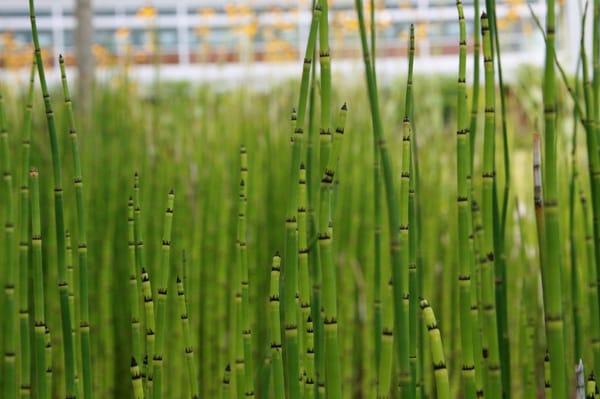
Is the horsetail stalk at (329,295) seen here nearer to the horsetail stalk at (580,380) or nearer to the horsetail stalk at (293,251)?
the horsetail stalk at (293,251)

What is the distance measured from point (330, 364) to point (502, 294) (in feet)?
1.03

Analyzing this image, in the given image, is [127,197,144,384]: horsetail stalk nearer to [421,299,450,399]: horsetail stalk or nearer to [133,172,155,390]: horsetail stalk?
[133,172,155,390]: horsetail stalk

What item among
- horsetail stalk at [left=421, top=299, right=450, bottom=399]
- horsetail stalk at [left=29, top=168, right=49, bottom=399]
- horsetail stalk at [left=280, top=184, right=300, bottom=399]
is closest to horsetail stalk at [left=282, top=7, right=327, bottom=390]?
horsetail stalk at [left=280, top=184, right=300, bottom=399]

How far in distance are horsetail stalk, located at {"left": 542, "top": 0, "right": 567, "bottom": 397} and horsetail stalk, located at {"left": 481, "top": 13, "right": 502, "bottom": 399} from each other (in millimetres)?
145

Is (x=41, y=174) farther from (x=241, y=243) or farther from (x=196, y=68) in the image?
(x=196, y=68)

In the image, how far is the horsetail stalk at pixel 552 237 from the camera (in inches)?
22.7

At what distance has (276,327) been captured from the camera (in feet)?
2.30

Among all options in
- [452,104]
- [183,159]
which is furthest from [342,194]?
[452,104]

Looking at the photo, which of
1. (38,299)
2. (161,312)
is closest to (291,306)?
(161,312)

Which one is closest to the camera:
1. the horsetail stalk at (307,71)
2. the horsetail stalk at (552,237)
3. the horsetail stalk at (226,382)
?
the horsetail stalk at (552,237)

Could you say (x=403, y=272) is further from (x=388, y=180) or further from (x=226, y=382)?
(x=226, y=382)

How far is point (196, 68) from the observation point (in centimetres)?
812

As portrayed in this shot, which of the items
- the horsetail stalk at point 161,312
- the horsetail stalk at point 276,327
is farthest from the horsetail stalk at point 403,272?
the horsetail stalk at point 161,312

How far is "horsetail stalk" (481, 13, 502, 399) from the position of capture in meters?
0.74
